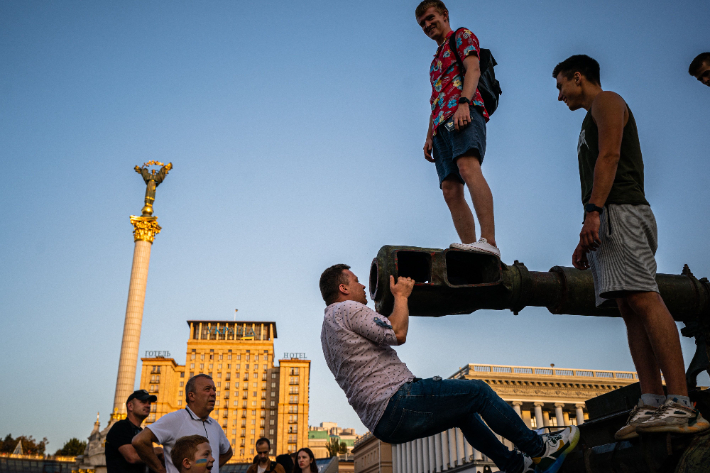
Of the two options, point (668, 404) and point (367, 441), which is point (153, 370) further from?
point (668, 404)

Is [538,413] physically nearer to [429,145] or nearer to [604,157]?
[429,145]

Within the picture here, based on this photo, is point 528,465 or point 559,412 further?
point 559,412

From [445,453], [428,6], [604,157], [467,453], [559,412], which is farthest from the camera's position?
[445,453]

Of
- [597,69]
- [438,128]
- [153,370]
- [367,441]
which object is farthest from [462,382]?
[153,370]

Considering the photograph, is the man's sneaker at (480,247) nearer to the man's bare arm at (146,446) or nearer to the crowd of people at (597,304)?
the crowd of people at (597,304)

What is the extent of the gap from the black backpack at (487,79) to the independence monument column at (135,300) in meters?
52.2

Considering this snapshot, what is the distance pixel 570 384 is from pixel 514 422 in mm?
52640

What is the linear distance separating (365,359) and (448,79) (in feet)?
6.36

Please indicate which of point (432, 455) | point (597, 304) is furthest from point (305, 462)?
point (432, 455)

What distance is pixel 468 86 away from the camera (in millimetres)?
3230

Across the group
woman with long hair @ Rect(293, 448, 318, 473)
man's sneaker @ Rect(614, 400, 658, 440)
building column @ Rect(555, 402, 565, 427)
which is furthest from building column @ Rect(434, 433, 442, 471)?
man's sneaker @ Rect(614, 400, 658, 440)

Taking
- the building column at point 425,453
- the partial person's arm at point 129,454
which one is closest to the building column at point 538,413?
the building column at point 425,453

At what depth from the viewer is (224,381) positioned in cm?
10794

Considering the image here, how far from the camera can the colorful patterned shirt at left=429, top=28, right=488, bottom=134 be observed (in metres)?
3.33
